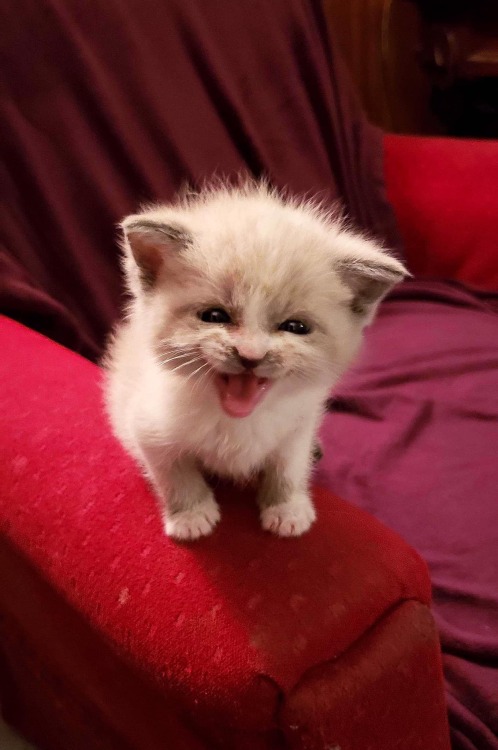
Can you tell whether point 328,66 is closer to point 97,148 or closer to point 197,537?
point 97,148

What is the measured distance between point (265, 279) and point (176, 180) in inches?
26.5

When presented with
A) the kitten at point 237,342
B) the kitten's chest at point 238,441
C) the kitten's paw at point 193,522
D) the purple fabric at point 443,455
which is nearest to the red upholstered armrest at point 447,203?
the purple fabric at point 443,455

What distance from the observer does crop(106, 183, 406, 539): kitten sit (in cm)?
63

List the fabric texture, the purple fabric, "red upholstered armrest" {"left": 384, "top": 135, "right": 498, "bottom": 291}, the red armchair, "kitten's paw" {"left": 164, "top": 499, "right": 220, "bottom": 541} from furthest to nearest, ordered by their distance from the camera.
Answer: "red upholstered armrest" {"left": 384, "top": 135, "right": 498, "bottom": 291}
the fabric texture
the purple fabric
"kitten's paw" {"left": 164, "top": 499, "right": 220, "bottom": 541}
the red armchair

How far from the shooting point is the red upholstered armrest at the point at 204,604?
51 cm

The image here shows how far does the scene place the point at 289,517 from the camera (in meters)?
0.64

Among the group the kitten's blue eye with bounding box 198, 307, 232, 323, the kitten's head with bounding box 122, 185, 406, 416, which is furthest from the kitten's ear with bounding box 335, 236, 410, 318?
the kitten's blue eye with bounding box 198, 307, 232, 323

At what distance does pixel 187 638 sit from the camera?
0.53m

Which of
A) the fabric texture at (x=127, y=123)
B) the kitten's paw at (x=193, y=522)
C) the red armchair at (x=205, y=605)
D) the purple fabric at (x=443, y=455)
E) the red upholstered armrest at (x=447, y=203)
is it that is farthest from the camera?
the red upholstered armrest at (x=447, y=203)

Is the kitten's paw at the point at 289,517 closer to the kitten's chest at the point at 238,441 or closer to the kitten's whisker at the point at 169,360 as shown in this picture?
the kitten's chest at the point at 238,441

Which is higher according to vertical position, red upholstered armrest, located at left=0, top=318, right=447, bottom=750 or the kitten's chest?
the kitten's chest

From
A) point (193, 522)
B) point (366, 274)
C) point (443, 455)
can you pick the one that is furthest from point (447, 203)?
point (193, 522)

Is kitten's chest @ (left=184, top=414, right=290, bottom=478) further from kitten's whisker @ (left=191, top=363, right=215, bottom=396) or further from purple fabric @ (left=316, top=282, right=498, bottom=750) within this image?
purple fabric @ (left=316, top=282, right=498, bottom=750)

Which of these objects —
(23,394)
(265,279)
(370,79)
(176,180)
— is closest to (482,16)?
(370,79)
